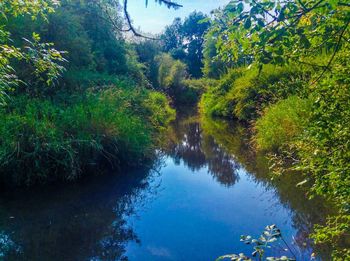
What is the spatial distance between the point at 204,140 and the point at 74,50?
5612 millimetres

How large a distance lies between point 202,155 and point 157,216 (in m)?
4.84

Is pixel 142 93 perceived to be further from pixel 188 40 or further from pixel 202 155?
pixel 188 40

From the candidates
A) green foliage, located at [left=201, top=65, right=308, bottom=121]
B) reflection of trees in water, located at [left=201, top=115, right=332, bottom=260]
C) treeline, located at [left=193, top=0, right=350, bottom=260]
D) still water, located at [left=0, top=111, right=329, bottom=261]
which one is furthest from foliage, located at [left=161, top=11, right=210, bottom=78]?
treeline, located at [left=193, top=0, right=350, bottom=260]

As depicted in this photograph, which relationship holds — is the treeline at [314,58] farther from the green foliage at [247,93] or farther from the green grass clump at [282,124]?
the green foliage at [247,93]

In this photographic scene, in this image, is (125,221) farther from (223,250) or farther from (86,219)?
(223,250)


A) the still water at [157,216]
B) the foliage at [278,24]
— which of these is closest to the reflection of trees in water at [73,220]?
the still water at [157,216]

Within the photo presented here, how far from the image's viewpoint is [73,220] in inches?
213

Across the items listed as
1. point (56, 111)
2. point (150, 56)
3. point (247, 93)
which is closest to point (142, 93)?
point (247, 93)

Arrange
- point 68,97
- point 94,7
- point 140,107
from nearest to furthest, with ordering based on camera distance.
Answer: point 68,97
point 140,107
point 94,7

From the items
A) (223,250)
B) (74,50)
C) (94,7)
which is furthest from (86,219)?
(94,7)

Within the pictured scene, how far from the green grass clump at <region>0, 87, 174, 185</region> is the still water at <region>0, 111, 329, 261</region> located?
37 centimetres

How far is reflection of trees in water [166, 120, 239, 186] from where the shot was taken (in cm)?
829

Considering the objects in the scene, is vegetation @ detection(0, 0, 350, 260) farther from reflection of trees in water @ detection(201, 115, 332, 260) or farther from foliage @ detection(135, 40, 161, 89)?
foliage @ detection(135, 40, 161, 89)

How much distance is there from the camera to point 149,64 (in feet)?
100
